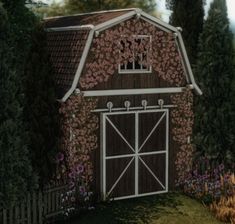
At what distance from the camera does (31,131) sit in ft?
51.8

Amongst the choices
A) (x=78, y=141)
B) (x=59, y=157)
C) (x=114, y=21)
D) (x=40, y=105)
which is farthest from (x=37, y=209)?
(x=114, y=21)

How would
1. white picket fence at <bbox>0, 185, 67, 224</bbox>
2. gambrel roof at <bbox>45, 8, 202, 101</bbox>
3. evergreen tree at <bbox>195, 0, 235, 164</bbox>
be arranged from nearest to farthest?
1. white picket fence at <bbox>0, 185, 67, 224</bbox>
2. gambrel roof at <bbox>45, 8, 202, 101</bbox>
3. evergreen tree at <bbox>195, 0, 235, 164</bbox>

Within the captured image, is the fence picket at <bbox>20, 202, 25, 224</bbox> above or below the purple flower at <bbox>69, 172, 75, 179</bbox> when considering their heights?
below

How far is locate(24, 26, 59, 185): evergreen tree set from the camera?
51.6 feet

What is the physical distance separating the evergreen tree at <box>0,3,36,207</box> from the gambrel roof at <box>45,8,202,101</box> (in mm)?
2087

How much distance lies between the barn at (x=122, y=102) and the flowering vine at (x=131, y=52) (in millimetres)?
30

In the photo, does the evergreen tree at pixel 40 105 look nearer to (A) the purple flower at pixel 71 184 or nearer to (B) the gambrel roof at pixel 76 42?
(B) the gambrel roof at pixel 76 42

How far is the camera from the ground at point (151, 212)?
50.7ft

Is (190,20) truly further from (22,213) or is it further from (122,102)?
(22,213)

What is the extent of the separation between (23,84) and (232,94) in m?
8.26

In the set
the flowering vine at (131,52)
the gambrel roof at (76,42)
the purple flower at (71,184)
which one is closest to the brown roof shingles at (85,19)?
the gambrel roof at (76,42)

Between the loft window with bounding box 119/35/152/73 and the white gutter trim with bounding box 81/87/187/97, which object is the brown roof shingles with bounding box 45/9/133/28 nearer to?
the loft window with bounding box 119/35/152/73

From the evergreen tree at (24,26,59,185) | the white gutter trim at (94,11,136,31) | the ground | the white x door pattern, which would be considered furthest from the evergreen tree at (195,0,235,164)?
the evergreen tree at (24,26,59,185)

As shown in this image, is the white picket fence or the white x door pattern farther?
the white x door pattern
